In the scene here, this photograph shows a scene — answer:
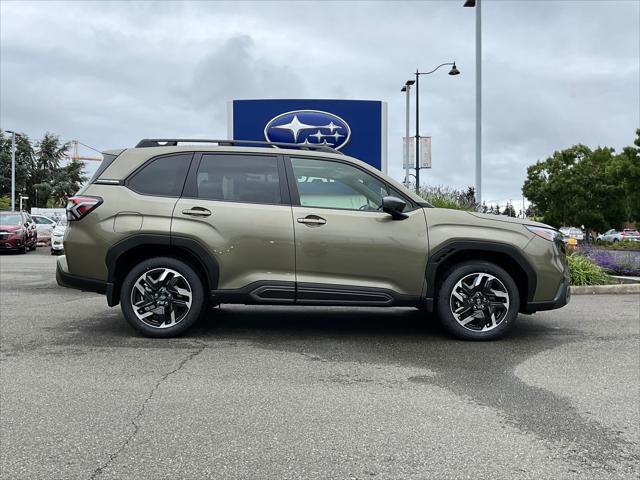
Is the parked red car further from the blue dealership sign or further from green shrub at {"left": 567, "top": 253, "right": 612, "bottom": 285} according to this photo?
green shrub at {"left": 567, "top": 253, "right": 612, "bottom": 285}

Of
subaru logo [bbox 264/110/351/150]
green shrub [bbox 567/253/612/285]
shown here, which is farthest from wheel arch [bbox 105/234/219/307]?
green shrub [bbox 567/253/612/285]

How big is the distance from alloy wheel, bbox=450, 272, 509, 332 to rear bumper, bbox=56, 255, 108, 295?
11.1 feet

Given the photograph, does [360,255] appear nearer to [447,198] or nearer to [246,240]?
[246,240]

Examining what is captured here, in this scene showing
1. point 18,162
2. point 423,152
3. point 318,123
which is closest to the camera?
point 318,123

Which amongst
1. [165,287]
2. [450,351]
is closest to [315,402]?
[450,351]

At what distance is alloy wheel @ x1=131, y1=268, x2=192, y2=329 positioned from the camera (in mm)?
5852

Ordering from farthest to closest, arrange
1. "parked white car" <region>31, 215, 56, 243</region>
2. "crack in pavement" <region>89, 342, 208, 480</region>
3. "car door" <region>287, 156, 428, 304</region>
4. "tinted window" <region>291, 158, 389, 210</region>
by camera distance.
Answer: "parked white car" <region>31, 215, 56, 243</region>
"tinted window" <region>291, 158, 389, 210</region>
"car door" <region>287, 156, 428, 304</region>
"crack in pavement" <region>89, 342, 208, 480</region>

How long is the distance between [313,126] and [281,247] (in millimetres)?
7154

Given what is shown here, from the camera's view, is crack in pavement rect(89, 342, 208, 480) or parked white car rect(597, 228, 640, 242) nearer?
crack in pavement rect(89, 342, 208, 480)

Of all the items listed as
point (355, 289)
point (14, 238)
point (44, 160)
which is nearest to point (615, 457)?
point (355, 289)

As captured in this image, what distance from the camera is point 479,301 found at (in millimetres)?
5973

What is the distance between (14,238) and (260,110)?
47.4 feet

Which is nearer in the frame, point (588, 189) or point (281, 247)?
point (281, 247)

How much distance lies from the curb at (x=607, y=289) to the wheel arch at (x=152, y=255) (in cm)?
691
